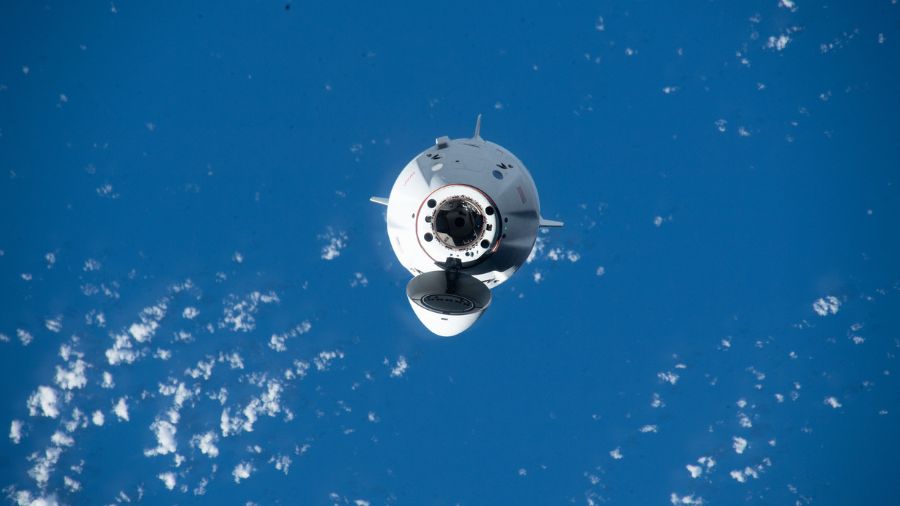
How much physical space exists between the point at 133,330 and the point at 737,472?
935 inches

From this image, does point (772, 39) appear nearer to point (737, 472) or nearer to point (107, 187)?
point (737, 472)

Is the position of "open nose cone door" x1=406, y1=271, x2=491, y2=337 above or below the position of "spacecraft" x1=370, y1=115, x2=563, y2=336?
below

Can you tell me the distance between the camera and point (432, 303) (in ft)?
38.2

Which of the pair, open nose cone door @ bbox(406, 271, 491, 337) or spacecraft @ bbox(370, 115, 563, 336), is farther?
spacecraft @ bbox(370, 115, 563, 336)

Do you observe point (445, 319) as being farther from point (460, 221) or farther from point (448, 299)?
point (460, 221)

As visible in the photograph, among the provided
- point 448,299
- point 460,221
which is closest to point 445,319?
point 448,299

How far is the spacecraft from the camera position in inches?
480

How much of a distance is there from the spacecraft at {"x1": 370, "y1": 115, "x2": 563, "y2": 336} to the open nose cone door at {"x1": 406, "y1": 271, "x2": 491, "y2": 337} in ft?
0.07

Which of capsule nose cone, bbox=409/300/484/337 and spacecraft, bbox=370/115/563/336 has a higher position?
spacecraft, bbox=370/115/563/336

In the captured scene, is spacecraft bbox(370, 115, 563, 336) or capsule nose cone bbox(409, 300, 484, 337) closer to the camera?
capsule nose cone bbox(409, 300, 484, 337)

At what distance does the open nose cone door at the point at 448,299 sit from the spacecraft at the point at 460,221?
0.02 metres

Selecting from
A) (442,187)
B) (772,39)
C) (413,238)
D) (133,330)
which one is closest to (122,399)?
(133,330)

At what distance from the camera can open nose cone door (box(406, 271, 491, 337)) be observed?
11539mm

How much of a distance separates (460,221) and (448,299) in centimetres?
259
